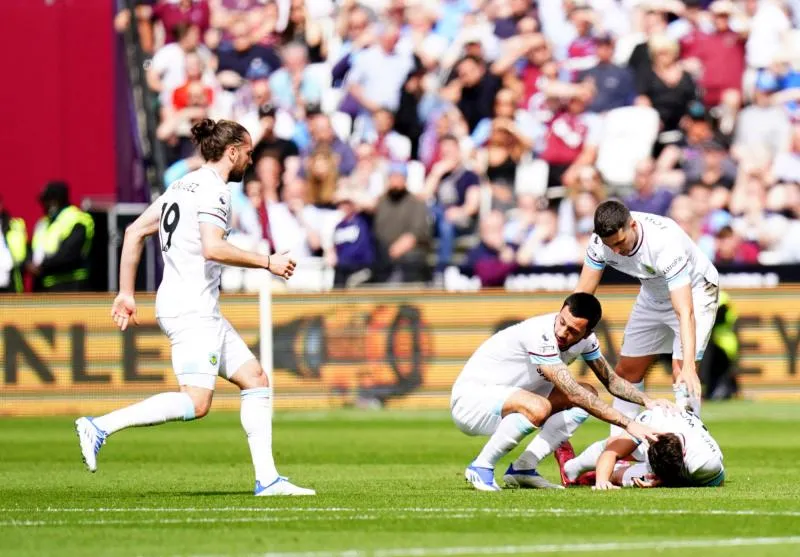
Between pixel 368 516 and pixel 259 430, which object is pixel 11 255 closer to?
pixel 259 430

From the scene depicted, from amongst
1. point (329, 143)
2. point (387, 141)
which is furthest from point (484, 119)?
point (329, 143)

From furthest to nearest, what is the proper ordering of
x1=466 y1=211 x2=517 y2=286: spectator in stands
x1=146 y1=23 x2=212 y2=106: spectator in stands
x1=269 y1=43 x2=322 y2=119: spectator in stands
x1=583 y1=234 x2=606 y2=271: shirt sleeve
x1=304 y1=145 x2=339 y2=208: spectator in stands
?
x1=269 y1=43 x2=322 y2=119: spectator in stands, x1=146 y1=23 x2=212 y2=106: spectator in stands, x1=304 y1=145 x2=339 y2=208: spectator in stands, x1=466 y1=211 x2=517 y2=286: spectator in stands, x1=583 y1=234 x2=606 y2=271: shirt sleeve

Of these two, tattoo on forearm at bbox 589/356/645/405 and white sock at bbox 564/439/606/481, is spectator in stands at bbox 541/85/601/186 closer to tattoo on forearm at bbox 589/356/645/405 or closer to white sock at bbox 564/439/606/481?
white sock at bbox 564/439/606/481

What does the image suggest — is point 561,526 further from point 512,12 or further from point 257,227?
point 512,12

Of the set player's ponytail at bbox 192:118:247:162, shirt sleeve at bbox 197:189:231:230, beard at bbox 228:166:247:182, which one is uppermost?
player's ponytail at bbox 192:118:247:162

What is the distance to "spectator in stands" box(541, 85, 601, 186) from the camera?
74.4 ft

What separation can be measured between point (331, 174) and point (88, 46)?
597cm

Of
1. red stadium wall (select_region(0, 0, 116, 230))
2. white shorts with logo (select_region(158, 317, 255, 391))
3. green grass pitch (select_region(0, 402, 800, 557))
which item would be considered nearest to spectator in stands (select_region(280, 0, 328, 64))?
red stadium wall (select_region(0, 0, 116, 230))

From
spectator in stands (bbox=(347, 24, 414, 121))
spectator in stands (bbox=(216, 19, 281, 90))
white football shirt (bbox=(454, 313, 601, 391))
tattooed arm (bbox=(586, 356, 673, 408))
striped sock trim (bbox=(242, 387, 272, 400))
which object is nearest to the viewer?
striped sock trim (bbox=(242, 387, 272, 400))

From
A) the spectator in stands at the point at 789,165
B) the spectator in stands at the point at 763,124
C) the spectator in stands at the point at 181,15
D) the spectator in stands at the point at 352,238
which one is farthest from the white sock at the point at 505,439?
the spectator in stands at the point at 181,15

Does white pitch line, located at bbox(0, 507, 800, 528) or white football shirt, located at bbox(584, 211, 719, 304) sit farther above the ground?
white football shirt, located at bbox(584, 211, 719, 304)

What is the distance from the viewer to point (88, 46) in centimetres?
2634

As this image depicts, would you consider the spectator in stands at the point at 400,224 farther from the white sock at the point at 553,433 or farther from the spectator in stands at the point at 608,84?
the white sock at the point at 553,433

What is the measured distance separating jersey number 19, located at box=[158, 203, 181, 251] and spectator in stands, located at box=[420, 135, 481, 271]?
11.4m
